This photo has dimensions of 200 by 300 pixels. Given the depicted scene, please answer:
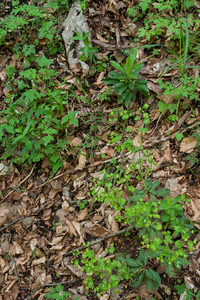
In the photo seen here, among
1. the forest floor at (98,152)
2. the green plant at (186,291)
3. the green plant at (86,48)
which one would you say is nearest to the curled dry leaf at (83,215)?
the forest floor at (98,152)

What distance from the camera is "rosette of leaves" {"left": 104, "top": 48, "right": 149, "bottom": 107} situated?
2.65 meters

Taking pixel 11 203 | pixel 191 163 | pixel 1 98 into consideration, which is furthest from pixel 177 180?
pixel 1 98

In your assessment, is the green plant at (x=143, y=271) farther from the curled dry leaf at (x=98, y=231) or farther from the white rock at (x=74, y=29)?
the white rock at (x=74, y=29)

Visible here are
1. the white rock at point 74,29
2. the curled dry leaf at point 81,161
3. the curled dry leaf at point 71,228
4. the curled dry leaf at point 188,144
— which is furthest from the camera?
the white rock at point 74,29

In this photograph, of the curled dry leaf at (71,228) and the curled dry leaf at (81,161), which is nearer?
the curled dry leaf at (71,228)

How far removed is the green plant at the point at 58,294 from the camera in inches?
94.3

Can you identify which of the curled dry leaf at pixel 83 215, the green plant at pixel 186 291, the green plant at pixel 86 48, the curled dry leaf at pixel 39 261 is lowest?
the curled dry leaf at pixel 39 261

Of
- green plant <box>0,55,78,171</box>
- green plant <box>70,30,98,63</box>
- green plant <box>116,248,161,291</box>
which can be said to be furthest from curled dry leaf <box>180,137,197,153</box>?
green plant <box>70,30,98,63</box>

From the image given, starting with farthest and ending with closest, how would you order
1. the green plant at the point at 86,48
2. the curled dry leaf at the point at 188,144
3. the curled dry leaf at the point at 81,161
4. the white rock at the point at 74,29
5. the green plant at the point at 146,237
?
the white rock at the point at 74,29 < the green plant at the point at 86,48 < the curled dry leaf at the point at 81,161 < the curled dry leaf at the point at 188,144 < the green plant at the point at 146,237

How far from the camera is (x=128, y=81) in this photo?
271 cm

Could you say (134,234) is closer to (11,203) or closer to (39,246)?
(39,246)

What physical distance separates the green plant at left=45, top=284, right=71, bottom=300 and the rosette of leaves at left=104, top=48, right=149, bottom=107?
223 centimetres

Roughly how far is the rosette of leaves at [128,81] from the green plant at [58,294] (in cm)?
223

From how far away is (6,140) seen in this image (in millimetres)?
3178
